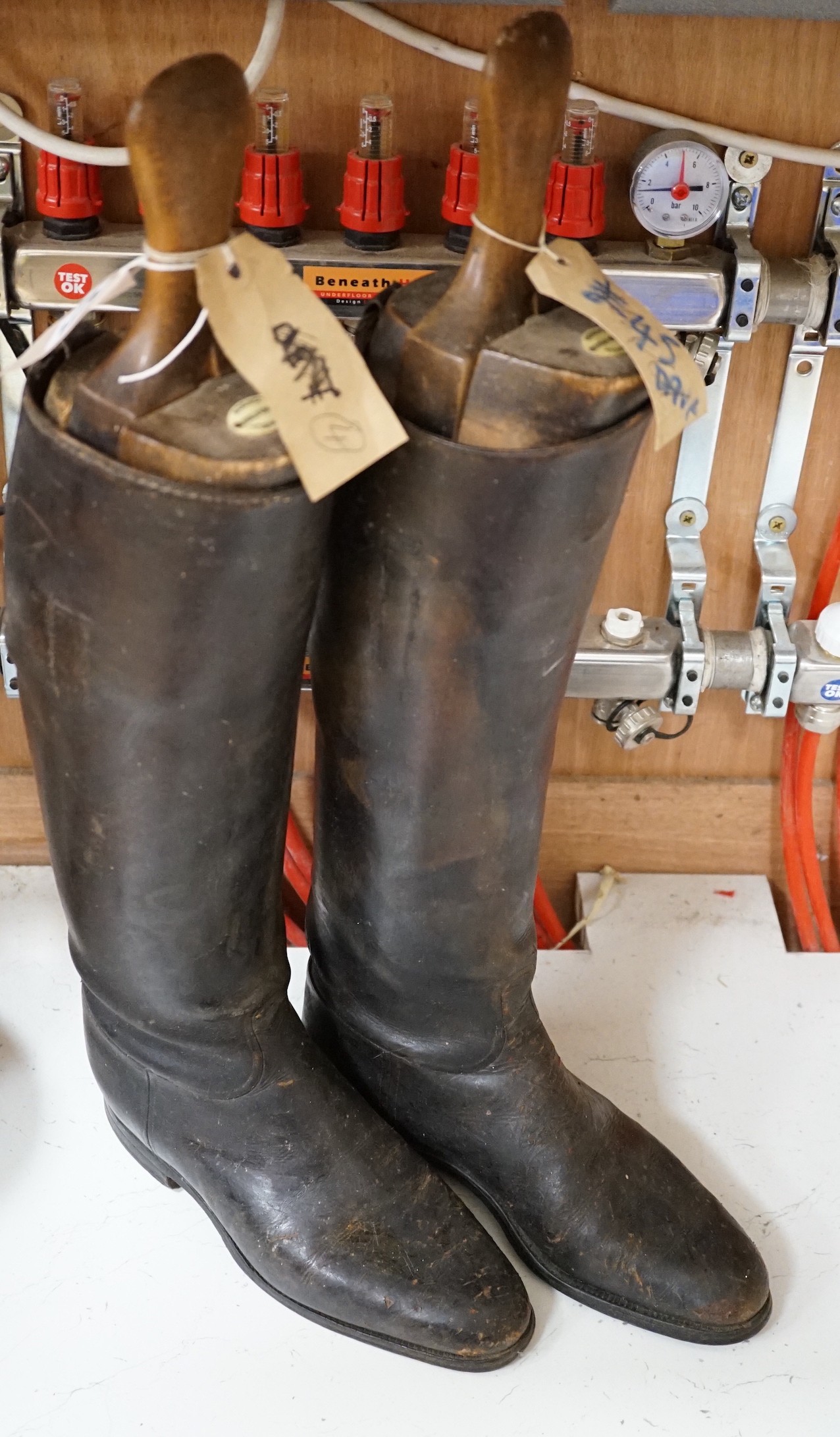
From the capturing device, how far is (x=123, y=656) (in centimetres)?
66

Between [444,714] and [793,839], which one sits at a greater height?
[444,714]

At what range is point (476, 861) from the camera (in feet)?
2.61

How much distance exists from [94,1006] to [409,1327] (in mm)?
266

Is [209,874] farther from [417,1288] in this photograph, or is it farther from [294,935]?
[294,935]

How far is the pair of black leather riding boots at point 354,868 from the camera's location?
65 centimetres

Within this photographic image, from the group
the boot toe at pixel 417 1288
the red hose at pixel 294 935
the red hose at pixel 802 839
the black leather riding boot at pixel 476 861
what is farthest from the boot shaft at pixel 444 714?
the red hose at pixel 802 839

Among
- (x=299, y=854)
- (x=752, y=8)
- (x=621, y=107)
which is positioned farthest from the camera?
(x=299, y=854)

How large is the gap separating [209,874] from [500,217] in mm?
364

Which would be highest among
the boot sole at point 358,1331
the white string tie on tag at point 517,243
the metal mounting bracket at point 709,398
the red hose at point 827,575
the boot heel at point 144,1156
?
the white string tie on tag at point 517,243

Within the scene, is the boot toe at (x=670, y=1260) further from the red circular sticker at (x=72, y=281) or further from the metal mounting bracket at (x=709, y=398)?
the red circular sticker at (x=72, y=281)

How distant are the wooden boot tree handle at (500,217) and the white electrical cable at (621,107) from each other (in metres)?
0.29

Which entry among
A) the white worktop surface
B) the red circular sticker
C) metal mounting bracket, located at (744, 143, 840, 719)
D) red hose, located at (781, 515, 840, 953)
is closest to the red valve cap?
metal mounting bracket, located at (744, 143, 840, 719)

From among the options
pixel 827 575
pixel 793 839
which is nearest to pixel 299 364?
pixel 827 575

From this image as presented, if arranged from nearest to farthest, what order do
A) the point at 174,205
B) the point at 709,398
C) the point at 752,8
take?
1. the point at 174,205
2. the point at 752,8
3. the point at 709,398
